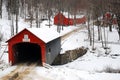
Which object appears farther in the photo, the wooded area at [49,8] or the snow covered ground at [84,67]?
the wooded area at [49,8]

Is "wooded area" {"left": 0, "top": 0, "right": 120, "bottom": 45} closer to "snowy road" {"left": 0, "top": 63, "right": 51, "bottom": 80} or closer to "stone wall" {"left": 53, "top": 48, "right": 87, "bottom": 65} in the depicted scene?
"stone wall" {"left": 53, "top": 48, "right": 87, "bottom": 65}

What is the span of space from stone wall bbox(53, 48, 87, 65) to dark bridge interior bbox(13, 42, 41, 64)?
235 centimetres

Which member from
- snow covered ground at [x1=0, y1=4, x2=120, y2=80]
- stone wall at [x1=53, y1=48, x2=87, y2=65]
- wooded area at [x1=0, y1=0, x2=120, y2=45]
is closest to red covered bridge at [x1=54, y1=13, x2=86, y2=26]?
wooded area at [x1=0, y1=0, x2=120, y2=45]

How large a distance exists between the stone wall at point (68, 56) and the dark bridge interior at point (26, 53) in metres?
2.35

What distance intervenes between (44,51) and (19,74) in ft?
12.6

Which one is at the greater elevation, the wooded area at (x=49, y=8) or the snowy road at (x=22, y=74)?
the wooded area at (x=49, y=8)

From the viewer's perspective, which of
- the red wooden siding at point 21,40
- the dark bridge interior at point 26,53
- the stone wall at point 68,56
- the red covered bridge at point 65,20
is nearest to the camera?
the red wooden siding at point 21,40

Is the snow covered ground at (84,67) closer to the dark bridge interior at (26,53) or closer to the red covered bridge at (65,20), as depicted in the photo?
the dark bridge interior at (26,53)

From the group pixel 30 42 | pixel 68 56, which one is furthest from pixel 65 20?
pixel 30 42

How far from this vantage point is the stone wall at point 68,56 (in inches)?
1097

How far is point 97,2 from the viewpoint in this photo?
44.4 metres

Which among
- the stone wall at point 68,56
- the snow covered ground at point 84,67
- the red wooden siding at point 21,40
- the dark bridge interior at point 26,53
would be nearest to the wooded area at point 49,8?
the snow covered ground at point 84,67

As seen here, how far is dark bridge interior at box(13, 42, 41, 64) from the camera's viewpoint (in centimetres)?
2393

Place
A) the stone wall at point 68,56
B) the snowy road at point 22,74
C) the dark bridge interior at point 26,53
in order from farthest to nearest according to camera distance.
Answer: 1. the stone wall at point 68,56
2. the dark bridge interior at point 26,53
3. the snowy road at point 22,74
